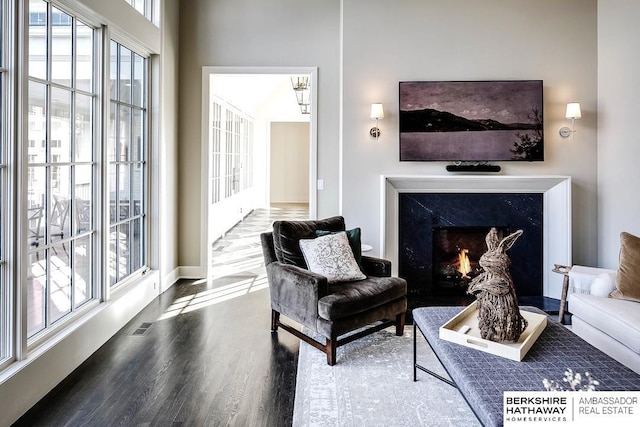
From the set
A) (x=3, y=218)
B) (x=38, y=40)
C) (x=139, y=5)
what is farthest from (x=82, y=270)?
(x=139, y=5)

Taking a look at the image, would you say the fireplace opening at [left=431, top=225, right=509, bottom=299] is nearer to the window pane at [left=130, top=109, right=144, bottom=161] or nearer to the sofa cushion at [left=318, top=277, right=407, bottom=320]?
the sofa cushion at [left=318, top=277, right=407, bottom=320]

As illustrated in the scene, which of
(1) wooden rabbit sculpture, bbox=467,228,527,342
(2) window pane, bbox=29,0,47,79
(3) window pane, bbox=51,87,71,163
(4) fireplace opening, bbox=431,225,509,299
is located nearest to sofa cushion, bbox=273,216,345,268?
(3) window pane, bbox=51,87,71,163

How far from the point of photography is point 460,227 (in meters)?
5.09

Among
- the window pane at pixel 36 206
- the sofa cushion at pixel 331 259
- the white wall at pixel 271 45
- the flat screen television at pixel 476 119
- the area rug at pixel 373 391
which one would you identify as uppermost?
the white wall at pixel 271 45

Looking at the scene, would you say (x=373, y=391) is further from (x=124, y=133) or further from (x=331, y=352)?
(x=124, y=133)

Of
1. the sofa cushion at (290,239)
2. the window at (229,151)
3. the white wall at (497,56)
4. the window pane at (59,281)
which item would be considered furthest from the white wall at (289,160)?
the window pane at (59,281)

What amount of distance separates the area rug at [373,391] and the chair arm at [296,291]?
0.91ft

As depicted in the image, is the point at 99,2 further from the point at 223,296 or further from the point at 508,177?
the point at 508,177

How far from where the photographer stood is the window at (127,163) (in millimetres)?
4012

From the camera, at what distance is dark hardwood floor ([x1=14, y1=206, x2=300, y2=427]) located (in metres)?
2.54

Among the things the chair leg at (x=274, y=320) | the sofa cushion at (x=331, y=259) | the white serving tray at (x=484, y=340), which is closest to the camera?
the white serving tray at (x=484, y=340)

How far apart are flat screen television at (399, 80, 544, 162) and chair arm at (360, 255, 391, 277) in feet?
5.08

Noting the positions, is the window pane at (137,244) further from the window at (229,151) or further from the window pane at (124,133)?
the window at (229,151)

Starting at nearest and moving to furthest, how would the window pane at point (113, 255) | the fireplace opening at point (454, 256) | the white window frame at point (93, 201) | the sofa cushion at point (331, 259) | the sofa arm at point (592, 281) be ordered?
1. the white window frame at point (93, 201)
2. the sofa arm at point (592, 281)
3. the sofa cushion at point (331, 259)
4. the window pane at point (113, 255)
5. the fireplace opening at point (454, 256)
